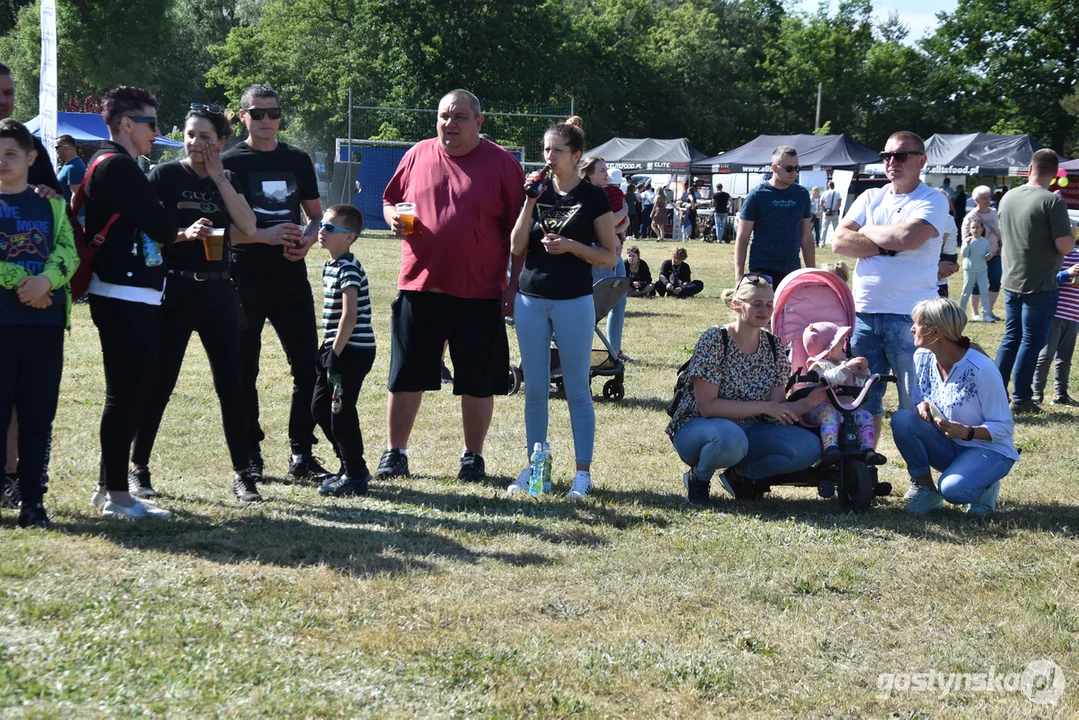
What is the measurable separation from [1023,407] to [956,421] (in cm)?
378

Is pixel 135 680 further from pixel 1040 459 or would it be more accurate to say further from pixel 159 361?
pixel 1040 459

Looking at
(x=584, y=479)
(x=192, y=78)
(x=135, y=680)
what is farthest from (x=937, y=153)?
(x=192, y=78)

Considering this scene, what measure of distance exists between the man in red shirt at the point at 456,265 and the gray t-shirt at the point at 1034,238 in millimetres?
4811

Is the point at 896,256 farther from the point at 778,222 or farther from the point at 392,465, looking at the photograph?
the point at 392,465

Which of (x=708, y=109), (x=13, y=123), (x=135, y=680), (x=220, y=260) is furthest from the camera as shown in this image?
(x=708, y=109)

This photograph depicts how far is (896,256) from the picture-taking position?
21.2ft

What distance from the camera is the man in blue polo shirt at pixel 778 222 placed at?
8133 millimetres

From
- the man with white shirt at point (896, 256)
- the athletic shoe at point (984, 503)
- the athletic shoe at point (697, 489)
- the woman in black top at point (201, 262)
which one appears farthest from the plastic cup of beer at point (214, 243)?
the athletic shoe at point (984, 503)

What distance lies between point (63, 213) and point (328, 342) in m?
1.53

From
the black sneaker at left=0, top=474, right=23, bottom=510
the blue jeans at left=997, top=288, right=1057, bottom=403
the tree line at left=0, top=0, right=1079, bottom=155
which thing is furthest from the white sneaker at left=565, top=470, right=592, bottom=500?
the tree line at left=0, top=0, right=1079, bottom=155

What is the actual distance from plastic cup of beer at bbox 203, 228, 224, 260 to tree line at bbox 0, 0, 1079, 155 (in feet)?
88.8

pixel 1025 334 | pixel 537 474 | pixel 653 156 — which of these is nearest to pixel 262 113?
pixel 537 474

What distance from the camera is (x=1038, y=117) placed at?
185 ft

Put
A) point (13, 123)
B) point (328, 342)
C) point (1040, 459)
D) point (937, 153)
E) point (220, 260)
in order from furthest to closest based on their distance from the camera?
point (937, 153) → point (1040, 459) → point (328, 342) → point (220, 260) → point (13, 123)
